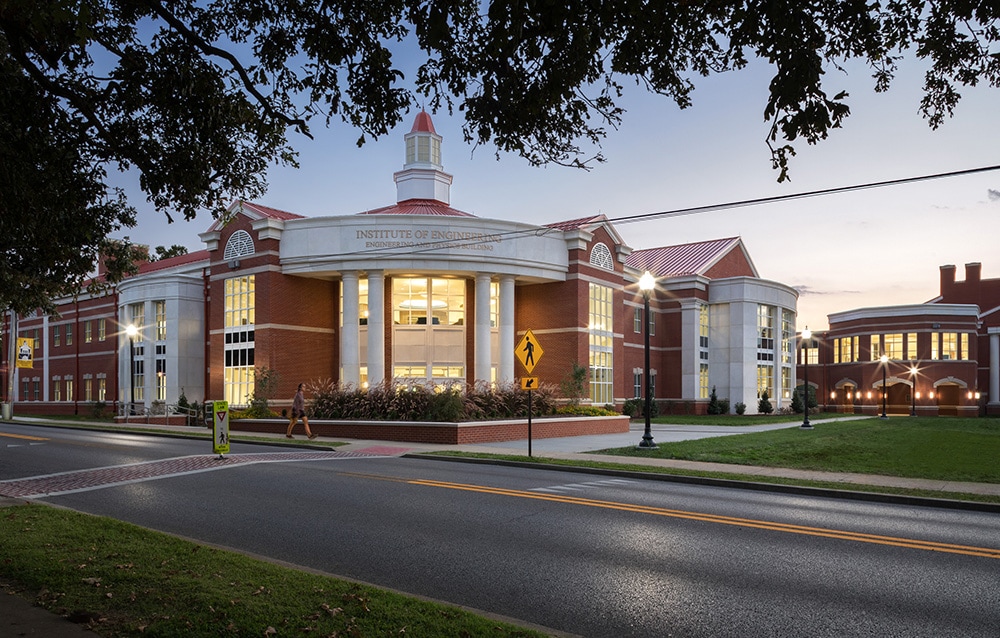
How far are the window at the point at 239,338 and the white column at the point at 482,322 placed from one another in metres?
10.4

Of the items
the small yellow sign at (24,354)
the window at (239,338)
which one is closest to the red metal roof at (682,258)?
the window at (239,338)

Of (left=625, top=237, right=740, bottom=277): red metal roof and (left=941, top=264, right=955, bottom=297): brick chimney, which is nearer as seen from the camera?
(left=625, top=237, right=740, bottom=277): red metal roof

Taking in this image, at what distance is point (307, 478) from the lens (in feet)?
46.5

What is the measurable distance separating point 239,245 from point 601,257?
17.7 meters

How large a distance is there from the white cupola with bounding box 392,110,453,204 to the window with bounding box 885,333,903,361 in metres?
43.0

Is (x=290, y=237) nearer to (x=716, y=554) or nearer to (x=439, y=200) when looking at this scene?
(x=439, y=200)

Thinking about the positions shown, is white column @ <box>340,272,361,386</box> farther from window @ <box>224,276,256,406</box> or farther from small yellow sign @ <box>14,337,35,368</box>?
small yellow sign @ <box>14,337,35,368</box>

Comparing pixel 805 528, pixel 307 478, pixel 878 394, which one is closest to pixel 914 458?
pixel 805 528

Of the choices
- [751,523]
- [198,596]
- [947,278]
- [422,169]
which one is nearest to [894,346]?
[947,278]

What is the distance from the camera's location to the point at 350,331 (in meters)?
33.8

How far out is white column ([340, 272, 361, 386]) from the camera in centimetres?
3347

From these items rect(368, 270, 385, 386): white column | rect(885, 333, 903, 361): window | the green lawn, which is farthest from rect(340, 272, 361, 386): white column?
rect(885, 333, 903, 361): window

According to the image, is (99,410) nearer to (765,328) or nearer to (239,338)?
(239,338)

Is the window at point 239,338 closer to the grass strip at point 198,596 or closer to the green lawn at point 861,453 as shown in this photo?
the green lawn at point 861,453
